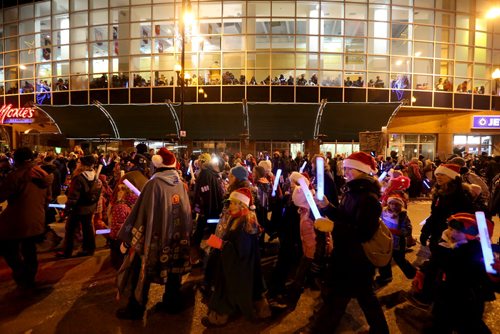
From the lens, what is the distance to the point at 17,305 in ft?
14.9

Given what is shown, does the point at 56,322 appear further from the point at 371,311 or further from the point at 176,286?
the point at 371,311

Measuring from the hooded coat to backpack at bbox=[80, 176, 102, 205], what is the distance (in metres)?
2.60

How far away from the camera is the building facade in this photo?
→ 74.3ft

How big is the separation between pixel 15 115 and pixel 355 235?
28.7 m

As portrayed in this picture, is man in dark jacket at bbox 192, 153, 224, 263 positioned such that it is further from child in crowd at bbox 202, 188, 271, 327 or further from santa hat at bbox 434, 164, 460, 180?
santa hat at bbox 434, 164, 460, 180

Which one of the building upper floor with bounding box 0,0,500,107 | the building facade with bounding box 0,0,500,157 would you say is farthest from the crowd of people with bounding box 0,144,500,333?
the building upper floor with bounding box 0,0,500,107

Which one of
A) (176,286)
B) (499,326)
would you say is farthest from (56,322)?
(499,326)

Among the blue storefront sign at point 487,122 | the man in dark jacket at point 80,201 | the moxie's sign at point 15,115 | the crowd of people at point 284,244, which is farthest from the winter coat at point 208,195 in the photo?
the moxie's sign at point 15,115

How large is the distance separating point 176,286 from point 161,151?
5.25 ft

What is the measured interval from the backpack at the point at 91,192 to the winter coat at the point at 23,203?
1277 mm

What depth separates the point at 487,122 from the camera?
2414 centimetres

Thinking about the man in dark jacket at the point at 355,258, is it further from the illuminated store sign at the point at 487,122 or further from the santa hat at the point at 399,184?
the illuminated store sign at the point at 487,122

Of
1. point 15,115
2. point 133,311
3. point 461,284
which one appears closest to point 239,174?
point 133,311

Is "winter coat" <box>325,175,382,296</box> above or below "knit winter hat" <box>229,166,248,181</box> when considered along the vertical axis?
below
